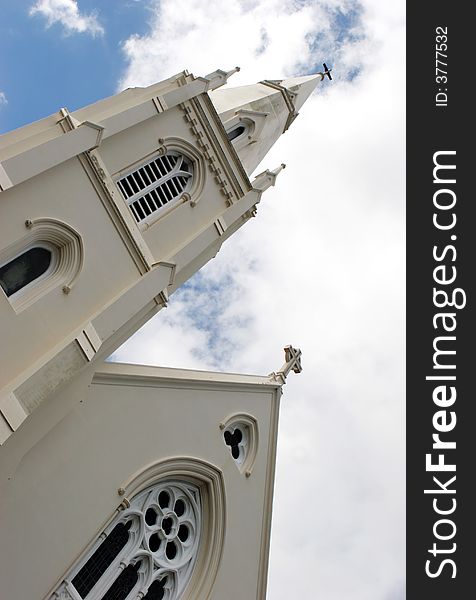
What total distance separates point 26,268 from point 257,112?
1058cm

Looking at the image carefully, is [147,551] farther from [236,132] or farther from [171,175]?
[236,132]

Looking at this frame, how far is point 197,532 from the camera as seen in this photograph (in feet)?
41.0

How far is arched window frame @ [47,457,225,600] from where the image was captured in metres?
10.2

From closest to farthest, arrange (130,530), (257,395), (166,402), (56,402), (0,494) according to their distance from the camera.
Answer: (0,494), (56,402), (130,530), (166,402), (257,395)

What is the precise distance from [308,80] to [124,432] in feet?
53.2

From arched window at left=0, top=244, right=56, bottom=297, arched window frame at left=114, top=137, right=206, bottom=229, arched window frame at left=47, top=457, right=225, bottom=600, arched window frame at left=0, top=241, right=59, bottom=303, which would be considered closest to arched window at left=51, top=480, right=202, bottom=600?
arched window frame at left=47, top=457, right=225, bottom=600

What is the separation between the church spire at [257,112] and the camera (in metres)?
17.1

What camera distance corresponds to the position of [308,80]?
22.0 metres

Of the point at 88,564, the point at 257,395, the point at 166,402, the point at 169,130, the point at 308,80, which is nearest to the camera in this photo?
the point at 88,564

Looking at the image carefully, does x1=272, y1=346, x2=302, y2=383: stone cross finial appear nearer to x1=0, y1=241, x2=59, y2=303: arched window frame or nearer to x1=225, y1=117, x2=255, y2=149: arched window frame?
x1=225, y1=117, x2=255, y2=149: arched window frame

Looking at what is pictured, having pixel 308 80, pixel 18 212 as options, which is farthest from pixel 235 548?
pixel 308 80

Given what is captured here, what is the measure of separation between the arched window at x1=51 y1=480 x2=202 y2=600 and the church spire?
9584 millimetres

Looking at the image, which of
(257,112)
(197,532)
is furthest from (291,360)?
(257,112)

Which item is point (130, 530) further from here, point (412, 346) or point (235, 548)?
point (412, 346)
